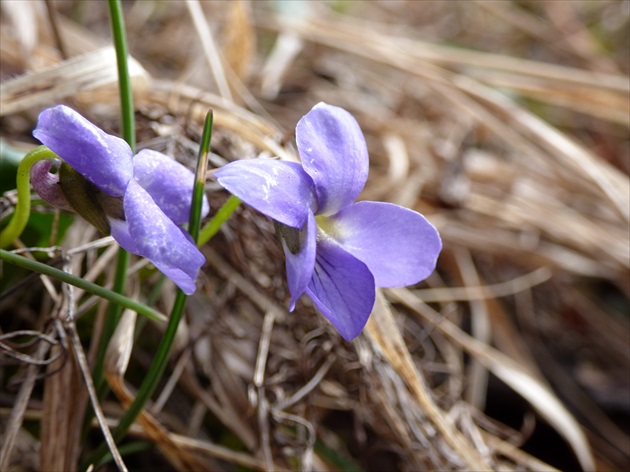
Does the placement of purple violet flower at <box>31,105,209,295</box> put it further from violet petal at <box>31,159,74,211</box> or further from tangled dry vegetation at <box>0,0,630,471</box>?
tangled dry vegetation at <box>0,0,630,471</box>

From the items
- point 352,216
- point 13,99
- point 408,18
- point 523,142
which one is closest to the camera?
point 352,216

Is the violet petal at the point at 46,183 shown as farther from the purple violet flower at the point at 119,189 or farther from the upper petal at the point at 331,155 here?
the upper petal at the point at 331,155

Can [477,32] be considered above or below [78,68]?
below

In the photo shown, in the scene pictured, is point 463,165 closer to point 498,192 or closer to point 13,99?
point 498,192

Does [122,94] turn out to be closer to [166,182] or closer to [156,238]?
[166,182]

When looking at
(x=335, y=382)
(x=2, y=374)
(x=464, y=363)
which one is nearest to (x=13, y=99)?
(x=2, y=374)

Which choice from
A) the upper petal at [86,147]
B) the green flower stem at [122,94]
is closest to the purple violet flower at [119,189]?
the upper petal at [86,147]

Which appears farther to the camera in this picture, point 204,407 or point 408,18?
point 408,18
